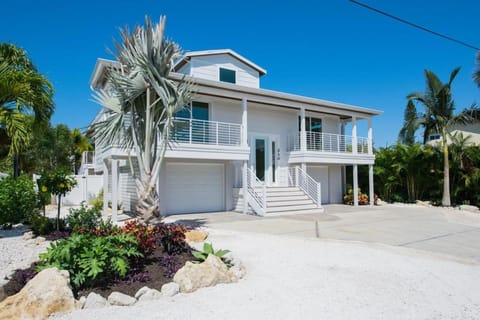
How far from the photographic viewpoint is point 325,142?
18.0m

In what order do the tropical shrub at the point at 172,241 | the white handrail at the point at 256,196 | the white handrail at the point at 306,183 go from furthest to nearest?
1. the white handrail at the point at 306,183
2. the white handrail at the point at 256,196
3. the tropical shrub at the point at 172,241

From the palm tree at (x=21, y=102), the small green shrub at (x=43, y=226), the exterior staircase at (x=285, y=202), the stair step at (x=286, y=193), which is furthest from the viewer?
the stair step at (x=286, y=193)

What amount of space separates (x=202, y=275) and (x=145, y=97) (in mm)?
5816

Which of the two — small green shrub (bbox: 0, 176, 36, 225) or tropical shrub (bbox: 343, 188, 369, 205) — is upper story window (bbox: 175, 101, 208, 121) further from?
tropical shrub (bbox: 343, 188, 369, 205)

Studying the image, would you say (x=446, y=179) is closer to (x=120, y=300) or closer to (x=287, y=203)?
(x=287, y=203)

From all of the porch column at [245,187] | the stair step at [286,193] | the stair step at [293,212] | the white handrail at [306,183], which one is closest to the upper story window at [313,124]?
the white handrail at [306,183]

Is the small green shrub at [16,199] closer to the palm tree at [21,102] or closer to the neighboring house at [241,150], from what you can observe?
the palm tree at [21,102]

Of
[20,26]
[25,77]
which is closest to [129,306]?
[25,77]

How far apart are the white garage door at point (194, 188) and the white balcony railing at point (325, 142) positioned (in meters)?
4.53

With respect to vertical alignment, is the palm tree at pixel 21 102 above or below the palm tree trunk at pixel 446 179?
above

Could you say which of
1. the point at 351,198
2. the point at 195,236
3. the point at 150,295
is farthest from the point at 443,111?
the point at 150,295

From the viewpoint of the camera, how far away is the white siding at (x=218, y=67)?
1586 centimetres

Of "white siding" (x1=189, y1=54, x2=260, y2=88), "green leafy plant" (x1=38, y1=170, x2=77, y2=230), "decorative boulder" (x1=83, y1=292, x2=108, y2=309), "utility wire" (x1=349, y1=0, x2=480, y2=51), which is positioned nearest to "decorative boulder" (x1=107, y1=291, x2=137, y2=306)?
"decorative boulder" (x1=83, y1=292, x2=108, y2=309)

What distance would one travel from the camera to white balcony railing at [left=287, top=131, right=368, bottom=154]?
659 inches
